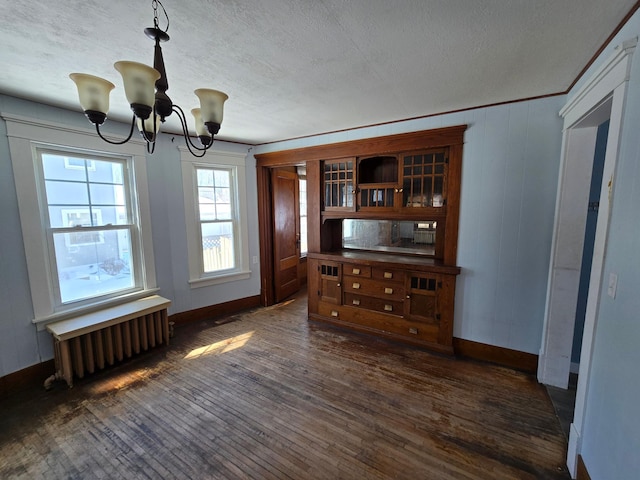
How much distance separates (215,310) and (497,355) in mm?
3543

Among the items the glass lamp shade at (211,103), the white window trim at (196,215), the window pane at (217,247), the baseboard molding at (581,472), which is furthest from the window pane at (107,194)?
the baseboard molding at (581,472)

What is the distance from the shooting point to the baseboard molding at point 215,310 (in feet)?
12.0

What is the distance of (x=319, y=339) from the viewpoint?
3273 mm

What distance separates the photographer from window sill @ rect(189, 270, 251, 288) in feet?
12.3

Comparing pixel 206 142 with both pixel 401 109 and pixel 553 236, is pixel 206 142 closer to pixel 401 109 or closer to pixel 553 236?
pixel 401 109

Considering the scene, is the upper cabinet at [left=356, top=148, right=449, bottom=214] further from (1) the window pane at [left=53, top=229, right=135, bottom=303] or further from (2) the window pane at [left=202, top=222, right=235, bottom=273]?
(1) the window pane at [left=53, top=229, right=135, bottom=303]

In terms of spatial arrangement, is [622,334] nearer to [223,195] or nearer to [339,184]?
[339,184]

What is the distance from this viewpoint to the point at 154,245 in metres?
3.37

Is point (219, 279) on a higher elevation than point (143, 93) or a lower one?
lower

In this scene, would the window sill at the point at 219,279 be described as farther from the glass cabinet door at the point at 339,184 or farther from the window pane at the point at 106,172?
the glass cabinet door at the point at 339,184

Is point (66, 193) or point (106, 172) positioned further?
point (106, 172)

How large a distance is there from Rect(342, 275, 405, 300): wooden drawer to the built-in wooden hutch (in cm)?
1

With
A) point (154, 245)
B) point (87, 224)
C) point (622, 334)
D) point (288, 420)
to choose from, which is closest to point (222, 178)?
point (154, 245)

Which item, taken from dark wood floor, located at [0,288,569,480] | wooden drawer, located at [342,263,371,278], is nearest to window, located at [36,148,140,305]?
dark wood floor, located at [0,288,569,480]
